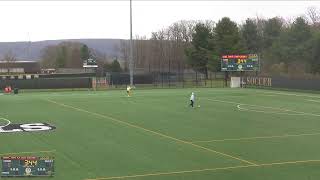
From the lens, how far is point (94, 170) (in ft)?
53.1

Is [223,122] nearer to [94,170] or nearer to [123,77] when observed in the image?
[94,170]

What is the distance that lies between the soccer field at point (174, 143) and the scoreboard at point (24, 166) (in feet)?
1.62

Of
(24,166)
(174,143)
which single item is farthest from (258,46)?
(24,166)

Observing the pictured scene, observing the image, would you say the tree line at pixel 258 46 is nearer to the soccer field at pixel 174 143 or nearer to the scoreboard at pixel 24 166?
the soccer field at pixel 174 143

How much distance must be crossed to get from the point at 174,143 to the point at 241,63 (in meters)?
49.0

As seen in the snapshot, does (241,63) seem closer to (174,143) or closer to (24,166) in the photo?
(174,143)

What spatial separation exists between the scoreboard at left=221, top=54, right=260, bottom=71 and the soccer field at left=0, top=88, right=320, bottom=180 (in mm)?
31546

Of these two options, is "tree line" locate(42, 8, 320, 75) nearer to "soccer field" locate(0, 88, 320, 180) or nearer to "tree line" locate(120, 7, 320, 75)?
"tree line" locate(120, 7, 320, 75)

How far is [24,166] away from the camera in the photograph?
14586mm

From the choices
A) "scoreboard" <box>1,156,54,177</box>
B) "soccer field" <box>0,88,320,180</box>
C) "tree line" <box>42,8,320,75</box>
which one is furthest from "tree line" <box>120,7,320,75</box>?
"scoreboard" <box>1,156,54,177</box>

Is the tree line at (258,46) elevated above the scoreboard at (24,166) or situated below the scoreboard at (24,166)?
above

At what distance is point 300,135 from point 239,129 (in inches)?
123

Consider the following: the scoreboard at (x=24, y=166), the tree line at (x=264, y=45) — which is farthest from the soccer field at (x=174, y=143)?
the tree line at (x=264, y=45)

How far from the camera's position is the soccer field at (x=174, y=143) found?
1617 cm
